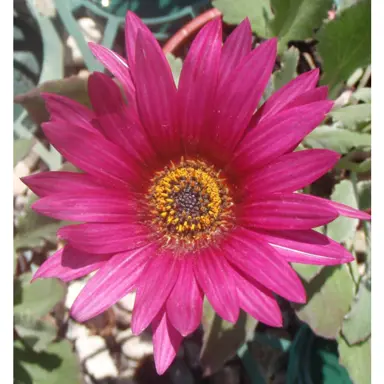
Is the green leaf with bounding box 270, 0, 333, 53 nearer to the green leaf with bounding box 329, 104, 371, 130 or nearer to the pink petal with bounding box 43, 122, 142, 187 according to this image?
the green leaf with bounding box 329, 104, 371, 130

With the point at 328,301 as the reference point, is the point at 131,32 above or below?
above

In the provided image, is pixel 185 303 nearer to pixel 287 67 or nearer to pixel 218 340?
pixel 218 340

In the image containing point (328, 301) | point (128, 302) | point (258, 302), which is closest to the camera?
point (258, 302)

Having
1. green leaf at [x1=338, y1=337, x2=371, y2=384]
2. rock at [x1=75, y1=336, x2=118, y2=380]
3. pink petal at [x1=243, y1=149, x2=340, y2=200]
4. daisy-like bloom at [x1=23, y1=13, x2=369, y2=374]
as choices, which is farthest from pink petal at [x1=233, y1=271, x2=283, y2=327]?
rock at [x1=75, y1=336, x2=118, y2=380]

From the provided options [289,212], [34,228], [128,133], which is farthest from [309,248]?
[34,228]

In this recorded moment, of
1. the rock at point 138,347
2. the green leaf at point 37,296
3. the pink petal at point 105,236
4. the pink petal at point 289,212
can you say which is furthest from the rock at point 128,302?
the pink petal at point 289,212
